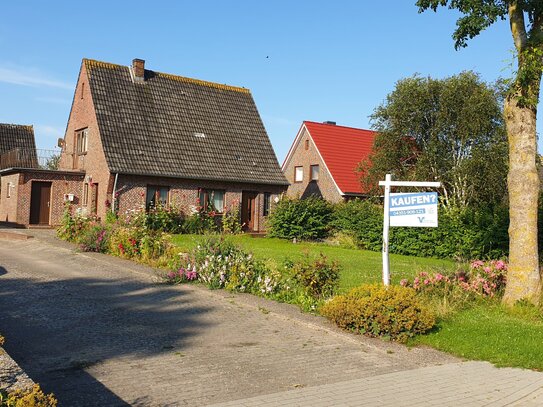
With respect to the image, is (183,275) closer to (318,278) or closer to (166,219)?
(318,278)

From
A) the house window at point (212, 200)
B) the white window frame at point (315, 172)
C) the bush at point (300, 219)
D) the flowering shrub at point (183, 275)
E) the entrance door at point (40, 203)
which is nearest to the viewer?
the flowering shrub at point (183, 275)

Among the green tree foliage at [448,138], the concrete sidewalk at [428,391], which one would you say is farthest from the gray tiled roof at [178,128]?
the concrete sidewalk at [428,391]

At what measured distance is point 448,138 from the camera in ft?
104

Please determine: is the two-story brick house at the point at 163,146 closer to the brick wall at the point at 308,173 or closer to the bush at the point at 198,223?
the bush at the point at 198,223

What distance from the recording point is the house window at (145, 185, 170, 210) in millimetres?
28484

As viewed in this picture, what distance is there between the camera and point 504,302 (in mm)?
11211

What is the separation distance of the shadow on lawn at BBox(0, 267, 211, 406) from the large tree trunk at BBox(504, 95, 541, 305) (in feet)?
19.4

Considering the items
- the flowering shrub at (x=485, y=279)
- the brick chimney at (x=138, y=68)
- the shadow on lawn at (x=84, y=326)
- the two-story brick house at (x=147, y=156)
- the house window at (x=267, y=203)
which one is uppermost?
the brick chimney at (x=138, y=68)

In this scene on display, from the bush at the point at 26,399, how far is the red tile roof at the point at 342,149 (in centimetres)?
3521

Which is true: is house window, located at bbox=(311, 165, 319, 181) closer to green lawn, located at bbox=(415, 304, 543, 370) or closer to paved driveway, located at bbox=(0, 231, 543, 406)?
paved driveway, located at bbox=(0, 231, 543, 406)

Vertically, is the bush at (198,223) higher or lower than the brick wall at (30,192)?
lower

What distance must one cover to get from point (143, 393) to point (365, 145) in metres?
39.9

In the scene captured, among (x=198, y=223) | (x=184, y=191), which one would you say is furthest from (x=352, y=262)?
(x=184, y=191)

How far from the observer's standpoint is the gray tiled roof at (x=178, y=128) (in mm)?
28500
